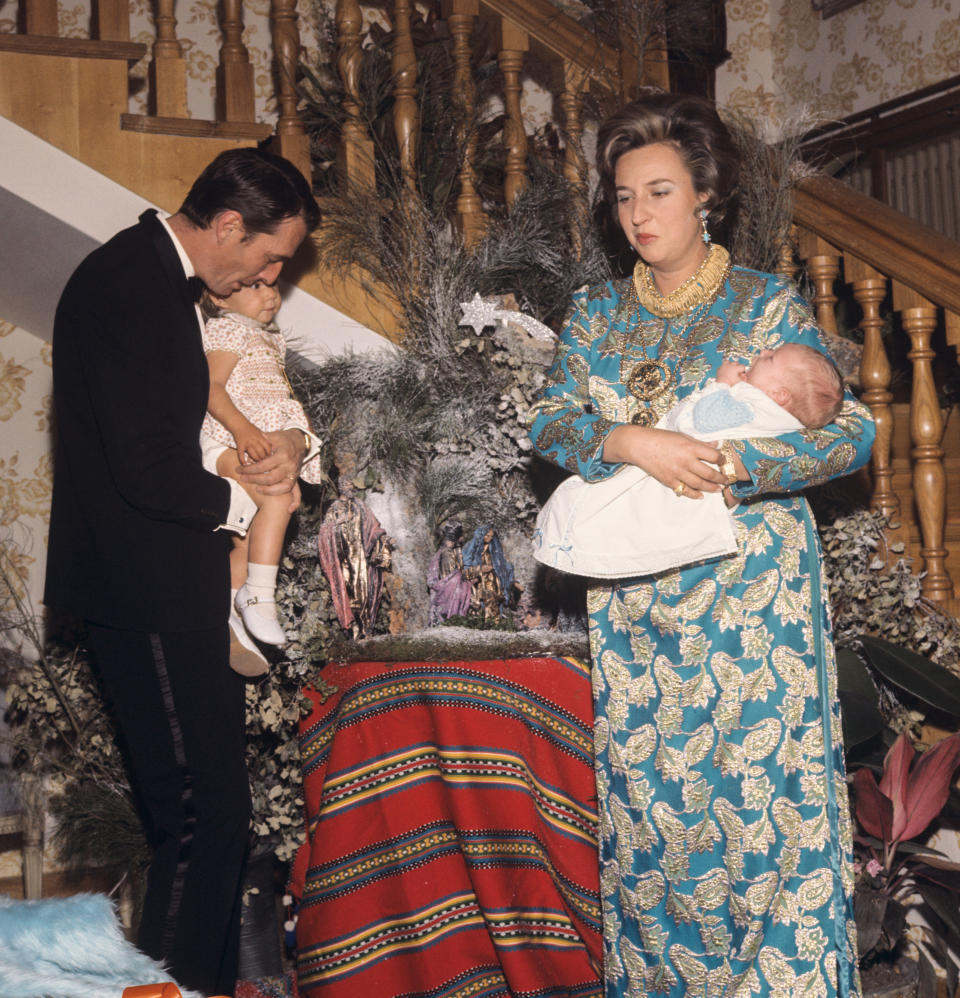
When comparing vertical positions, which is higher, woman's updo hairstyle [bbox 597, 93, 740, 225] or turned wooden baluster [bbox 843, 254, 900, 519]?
woman's updo hairstyle [bbox 597, 93, 740, 225]

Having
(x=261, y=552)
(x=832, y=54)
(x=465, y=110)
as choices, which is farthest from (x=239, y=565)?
(x=832, y=54)

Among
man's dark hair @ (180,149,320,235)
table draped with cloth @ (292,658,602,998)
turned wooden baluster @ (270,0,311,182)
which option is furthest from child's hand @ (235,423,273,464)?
turned wooden baluster @ (270,0,311,182)

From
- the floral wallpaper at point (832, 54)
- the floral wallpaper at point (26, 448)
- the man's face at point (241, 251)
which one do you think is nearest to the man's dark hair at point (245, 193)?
the man's face at point (241, 251)

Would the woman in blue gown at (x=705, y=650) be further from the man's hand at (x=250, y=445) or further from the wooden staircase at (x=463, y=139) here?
the wooden staircase at (x=463, y=139)

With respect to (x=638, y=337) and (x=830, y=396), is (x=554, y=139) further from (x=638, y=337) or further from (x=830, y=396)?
(x=830, y=396)

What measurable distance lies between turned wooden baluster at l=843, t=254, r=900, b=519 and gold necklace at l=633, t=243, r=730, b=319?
970mm

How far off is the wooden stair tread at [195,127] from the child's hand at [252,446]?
1008 mm

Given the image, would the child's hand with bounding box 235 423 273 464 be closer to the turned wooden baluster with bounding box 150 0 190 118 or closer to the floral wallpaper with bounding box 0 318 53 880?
the turned wooden baluster with bounding box 150 0 190 118

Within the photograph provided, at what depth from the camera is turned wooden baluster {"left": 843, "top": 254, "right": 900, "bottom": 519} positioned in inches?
119

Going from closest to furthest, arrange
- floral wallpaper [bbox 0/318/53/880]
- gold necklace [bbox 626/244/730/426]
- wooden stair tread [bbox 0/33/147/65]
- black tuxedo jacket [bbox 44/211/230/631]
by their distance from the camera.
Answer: black tuxedo jacket [bbox 44/211/230/631], gold necklace [bbox 626/244/730/426], wooden stair tread [bbox 0/33/147/65], floral wallpaper [bbox 0/318/53/880]

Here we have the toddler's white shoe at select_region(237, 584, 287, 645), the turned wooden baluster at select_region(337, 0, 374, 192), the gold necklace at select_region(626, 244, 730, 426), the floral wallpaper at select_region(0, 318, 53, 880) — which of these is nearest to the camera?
the gold necklace at select_region(626, 244, 730, 426)

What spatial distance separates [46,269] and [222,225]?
47.3 inches

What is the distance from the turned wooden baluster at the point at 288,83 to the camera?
3078 mm

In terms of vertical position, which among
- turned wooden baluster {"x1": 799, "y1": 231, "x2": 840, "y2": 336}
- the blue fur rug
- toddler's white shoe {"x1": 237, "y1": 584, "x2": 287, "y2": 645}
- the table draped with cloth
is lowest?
the table draped with cloth
